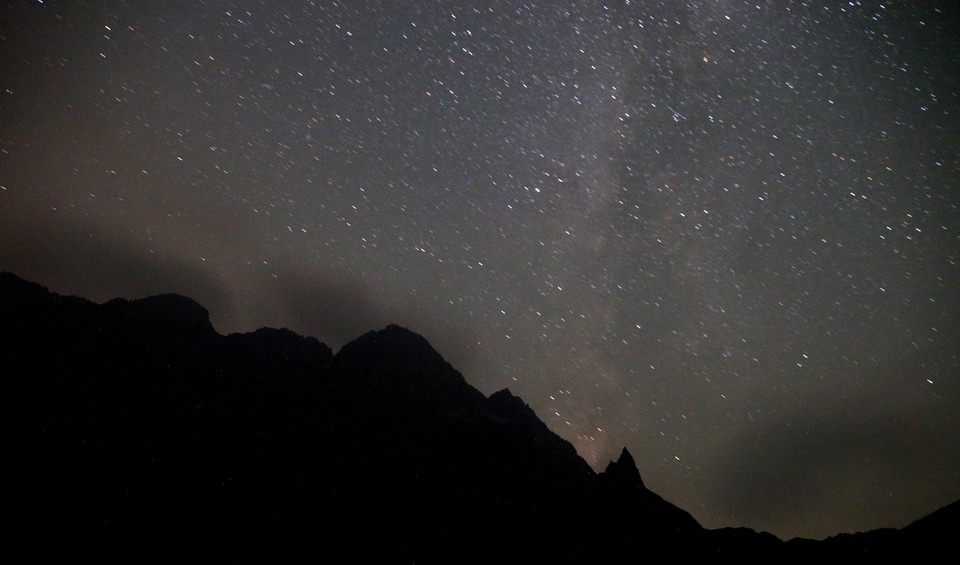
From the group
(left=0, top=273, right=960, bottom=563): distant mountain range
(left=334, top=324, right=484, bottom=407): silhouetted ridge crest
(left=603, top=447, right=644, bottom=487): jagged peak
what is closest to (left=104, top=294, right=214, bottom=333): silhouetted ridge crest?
(left=0, top=273, right=960, bottom=563): distant mountain range

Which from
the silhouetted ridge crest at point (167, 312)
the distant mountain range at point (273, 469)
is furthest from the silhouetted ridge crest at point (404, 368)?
the silhouetted ridge crest at point (167, 312)

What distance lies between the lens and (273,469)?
4016 cm

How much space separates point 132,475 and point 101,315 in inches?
918

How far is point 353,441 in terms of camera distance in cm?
4600

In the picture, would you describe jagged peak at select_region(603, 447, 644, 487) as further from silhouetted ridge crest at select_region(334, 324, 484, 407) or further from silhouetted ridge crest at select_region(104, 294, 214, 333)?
silhouetted ridge crest at select_region(104, 294, 214, 333)

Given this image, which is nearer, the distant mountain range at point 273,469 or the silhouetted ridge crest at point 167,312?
the distant mountain range at point 273,469

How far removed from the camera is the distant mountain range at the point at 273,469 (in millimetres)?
31594

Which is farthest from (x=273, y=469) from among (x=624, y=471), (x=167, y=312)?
(x=624, y=471)

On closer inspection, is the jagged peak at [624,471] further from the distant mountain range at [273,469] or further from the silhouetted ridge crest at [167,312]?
the silhouetted ridge crest at [167,312]

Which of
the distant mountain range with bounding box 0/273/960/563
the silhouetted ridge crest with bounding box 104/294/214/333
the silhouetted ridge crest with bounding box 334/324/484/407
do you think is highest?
the silhouetted ridge crest with bounding box 334/324/484/407

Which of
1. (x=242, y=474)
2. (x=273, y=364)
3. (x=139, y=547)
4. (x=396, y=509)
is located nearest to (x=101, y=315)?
(x=273, y=364)

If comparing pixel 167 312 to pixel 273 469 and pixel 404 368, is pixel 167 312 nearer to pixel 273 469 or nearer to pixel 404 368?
pixel 273 469

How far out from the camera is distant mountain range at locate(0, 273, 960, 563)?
104 ft

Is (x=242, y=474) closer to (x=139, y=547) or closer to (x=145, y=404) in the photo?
(x=139, y=547)
